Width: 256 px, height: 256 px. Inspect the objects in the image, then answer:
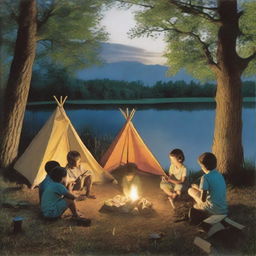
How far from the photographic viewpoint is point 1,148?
8156mm

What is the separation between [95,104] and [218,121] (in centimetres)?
A: 1501

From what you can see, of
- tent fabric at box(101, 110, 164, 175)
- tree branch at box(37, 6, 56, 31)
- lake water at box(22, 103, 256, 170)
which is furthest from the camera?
lake water at box(22, 103, 256, 170)

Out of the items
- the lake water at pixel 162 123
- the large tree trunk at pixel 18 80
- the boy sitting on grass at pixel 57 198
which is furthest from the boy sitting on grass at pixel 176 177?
the lake water at pixel 162 123

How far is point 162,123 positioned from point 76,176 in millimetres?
15028

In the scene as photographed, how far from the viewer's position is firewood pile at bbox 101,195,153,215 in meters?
6.04

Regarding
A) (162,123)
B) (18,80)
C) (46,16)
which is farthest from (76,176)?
(162,123)

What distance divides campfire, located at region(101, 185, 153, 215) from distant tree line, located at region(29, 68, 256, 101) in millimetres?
10337

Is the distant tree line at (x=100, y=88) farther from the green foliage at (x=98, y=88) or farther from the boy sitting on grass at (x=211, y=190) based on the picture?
the boy sitting on grass at (x=211, y=190)

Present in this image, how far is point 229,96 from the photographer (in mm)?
7453

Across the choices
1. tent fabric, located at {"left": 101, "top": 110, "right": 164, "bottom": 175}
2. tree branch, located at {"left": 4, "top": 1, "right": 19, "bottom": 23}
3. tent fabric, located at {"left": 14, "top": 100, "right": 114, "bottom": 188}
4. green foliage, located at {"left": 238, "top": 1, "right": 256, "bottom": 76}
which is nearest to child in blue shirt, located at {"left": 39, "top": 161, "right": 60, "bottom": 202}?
tent fabric, located at {"left": 14, "top": 100, "right": 114, "bottom": 188}

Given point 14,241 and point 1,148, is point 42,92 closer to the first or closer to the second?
point 1,148

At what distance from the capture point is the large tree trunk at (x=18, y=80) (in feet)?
26.4

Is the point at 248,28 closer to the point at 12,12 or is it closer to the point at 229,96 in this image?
the point at 229,96

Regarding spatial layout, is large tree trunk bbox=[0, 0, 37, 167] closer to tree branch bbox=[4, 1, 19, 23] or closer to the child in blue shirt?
tree branch bbox=[4, 1, 19, 23]
